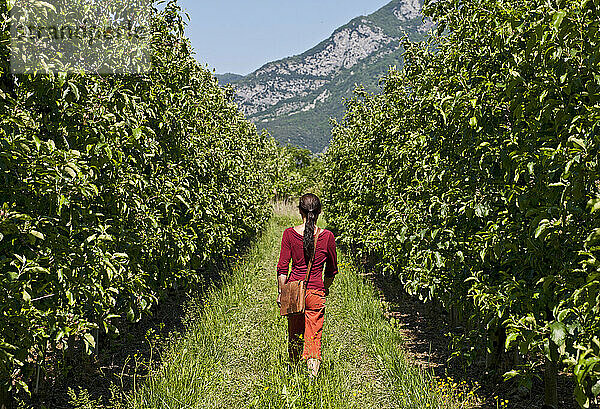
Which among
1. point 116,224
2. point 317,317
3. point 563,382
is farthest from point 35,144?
point 563,382

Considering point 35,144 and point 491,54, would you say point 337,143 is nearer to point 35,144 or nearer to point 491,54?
point 491,54

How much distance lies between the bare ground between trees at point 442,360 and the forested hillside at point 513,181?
0.82 ft

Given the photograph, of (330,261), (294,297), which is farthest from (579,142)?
(294,297)

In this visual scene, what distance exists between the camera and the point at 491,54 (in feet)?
13.0

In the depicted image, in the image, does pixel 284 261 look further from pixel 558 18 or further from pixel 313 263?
pixel 558 18

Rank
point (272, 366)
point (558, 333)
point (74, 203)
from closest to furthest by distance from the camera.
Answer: point (558, 333), point (74, 203), point (272, 366)

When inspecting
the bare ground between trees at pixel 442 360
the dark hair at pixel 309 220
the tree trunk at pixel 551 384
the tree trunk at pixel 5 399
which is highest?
the dark hair at pixel 309 220

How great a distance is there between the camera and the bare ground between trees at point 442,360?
4.44m

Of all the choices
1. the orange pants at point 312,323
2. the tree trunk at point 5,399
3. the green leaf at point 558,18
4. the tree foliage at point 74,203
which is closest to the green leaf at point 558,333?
the green leaf at point 558,18

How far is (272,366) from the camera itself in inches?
183

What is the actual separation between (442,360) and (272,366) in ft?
7.10

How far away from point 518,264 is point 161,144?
3.91 metres

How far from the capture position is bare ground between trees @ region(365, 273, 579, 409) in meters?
4.44

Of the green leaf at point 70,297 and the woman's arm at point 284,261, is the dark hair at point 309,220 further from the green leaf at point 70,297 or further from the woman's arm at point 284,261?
the green leaf at point 70,297
